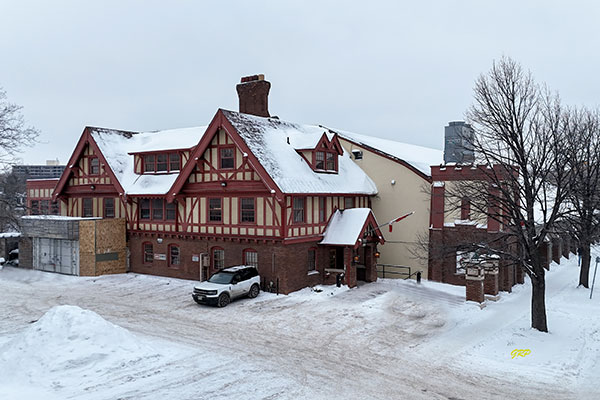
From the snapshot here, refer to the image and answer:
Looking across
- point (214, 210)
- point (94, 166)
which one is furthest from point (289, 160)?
point (94, 166)

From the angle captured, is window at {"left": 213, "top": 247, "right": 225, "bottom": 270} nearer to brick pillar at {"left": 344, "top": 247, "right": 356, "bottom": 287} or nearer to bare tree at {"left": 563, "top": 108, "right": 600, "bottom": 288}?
brick pillar at {"left": 344, "top": 247, "right": 356, "bottom": 287}

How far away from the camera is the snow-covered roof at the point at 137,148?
31.2m

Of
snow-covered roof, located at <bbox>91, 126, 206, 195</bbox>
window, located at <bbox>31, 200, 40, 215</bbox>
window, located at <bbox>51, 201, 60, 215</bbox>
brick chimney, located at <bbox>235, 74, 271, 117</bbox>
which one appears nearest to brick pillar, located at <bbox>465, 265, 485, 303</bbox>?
brick chimney, located at <bbox>235, 74, 271, 117</bbox>

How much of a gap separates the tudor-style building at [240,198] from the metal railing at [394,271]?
2.68 meters

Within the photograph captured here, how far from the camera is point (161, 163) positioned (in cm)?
3231

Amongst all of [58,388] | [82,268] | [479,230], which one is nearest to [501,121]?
[479,230]

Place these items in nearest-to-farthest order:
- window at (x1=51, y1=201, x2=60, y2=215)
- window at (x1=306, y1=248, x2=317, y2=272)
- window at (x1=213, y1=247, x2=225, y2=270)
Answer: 1. window at (x1=306, y1=248, x2=317, y2=272)
2. window at (x1=213, y1=247, x2=225, y2=270)
3. window at (x1=51, y1=201, x2=60, y2=215)

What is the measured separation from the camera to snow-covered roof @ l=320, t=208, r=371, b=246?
26.9 meters

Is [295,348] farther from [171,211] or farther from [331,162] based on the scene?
[171,211]

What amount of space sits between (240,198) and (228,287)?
5.76 meters

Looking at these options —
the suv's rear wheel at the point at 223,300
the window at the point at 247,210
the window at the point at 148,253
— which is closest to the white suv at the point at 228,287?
the suv's rear wheel at the point at 223,300

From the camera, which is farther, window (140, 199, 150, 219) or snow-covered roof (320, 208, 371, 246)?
window (140, 199, 150, 219)

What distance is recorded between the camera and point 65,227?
3062 cm

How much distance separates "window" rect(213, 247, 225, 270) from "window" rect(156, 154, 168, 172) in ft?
25.1
